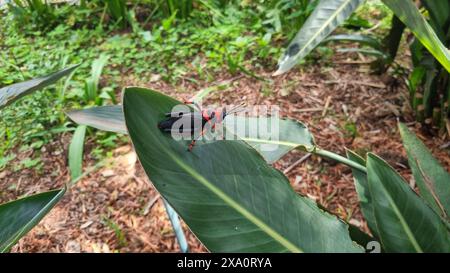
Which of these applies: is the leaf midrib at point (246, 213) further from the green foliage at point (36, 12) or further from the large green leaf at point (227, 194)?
the green foliage at point (36, 12)

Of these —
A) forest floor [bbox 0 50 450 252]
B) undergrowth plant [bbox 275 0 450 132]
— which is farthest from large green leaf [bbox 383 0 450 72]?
forest floor [bbox 0 50 450 252]

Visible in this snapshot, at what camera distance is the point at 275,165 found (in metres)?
1.55

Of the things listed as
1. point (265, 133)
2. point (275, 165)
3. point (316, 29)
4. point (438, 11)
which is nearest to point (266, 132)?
point (265, 133)

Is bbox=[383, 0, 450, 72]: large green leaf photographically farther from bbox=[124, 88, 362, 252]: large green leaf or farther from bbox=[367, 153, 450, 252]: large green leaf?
bbox=[124, 88, 362, 252]: large green leaf

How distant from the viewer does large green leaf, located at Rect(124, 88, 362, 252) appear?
0.63 meters

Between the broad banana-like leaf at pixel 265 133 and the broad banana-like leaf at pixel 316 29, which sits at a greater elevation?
the broad banana-like leaf at pixel 316 29

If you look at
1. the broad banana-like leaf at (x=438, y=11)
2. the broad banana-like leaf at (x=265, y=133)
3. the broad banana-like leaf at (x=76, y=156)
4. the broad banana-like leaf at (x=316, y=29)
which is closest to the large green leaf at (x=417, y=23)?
the broad banana-like leaf at (x=316, y=29)

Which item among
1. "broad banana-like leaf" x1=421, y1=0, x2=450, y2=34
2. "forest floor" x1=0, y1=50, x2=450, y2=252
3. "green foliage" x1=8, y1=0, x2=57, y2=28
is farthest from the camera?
"green foliage" x1=8, y1=0, x2=57, y2=28

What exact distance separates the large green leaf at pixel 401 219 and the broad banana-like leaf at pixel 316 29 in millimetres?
307

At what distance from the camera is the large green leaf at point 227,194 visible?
63cm

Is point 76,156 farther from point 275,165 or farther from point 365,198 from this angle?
point 365,198

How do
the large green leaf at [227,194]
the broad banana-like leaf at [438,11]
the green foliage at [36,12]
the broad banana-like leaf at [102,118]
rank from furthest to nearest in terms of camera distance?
the green foliage at [36,12] → the broad banana-like leaf at [438,11] → the broad banana-like leaf at [102,118] → the large green leaf at [227,194]

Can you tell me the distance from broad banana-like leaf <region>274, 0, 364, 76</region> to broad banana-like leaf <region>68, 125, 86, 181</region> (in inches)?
34.2

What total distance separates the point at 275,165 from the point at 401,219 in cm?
81
